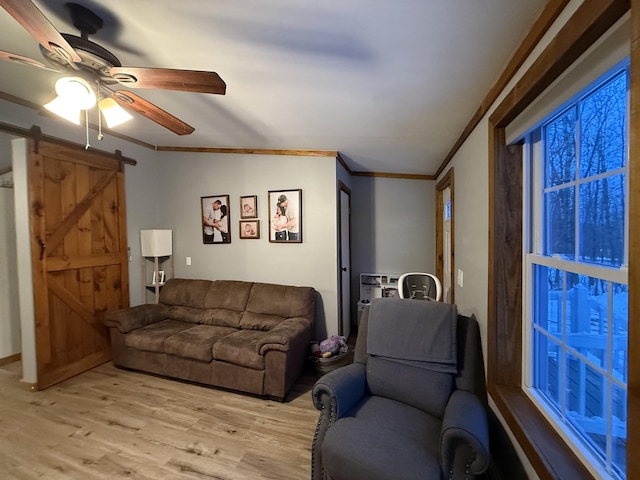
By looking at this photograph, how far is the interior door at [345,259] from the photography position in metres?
3.56

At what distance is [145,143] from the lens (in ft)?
11.9

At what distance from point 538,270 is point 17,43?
11.1 ft

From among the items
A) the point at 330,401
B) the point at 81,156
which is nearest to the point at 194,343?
the point at 330,401

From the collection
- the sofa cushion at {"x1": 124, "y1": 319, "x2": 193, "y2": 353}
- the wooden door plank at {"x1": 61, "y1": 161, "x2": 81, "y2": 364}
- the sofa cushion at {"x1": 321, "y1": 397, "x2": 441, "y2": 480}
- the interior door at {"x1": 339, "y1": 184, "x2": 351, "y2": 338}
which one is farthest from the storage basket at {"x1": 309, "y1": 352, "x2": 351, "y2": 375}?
the wooden door plank at {"x1": 61, "y1": 161, "x2": 81, "y2": 364}

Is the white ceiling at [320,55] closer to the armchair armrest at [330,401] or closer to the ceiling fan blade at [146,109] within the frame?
the ceiling fan blade at [146,109]

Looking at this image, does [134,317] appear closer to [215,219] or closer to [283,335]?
[215,219]

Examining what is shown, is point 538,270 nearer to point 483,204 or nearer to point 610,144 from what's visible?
point 483,204

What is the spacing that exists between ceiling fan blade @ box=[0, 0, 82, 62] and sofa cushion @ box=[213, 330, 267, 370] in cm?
223

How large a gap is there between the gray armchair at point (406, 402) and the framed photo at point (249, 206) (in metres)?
2.09

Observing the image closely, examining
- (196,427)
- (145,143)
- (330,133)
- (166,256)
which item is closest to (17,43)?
(145,143)

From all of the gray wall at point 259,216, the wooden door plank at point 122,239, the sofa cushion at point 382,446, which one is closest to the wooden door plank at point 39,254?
the wooden door plank at point 122,239

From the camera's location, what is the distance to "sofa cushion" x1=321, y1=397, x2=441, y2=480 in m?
1.18

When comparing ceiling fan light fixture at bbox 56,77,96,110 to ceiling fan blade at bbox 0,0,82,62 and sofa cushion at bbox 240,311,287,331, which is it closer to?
ceiling fan blade at bbox 0,0,82,62

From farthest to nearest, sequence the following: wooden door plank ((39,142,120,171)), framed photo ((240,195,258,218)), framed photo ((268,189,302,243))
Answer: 1. framed photo ((240,195,258,218))
2. framed photo ((268,189,302,243))
3. wooden door plank ((39,142,120,171))
